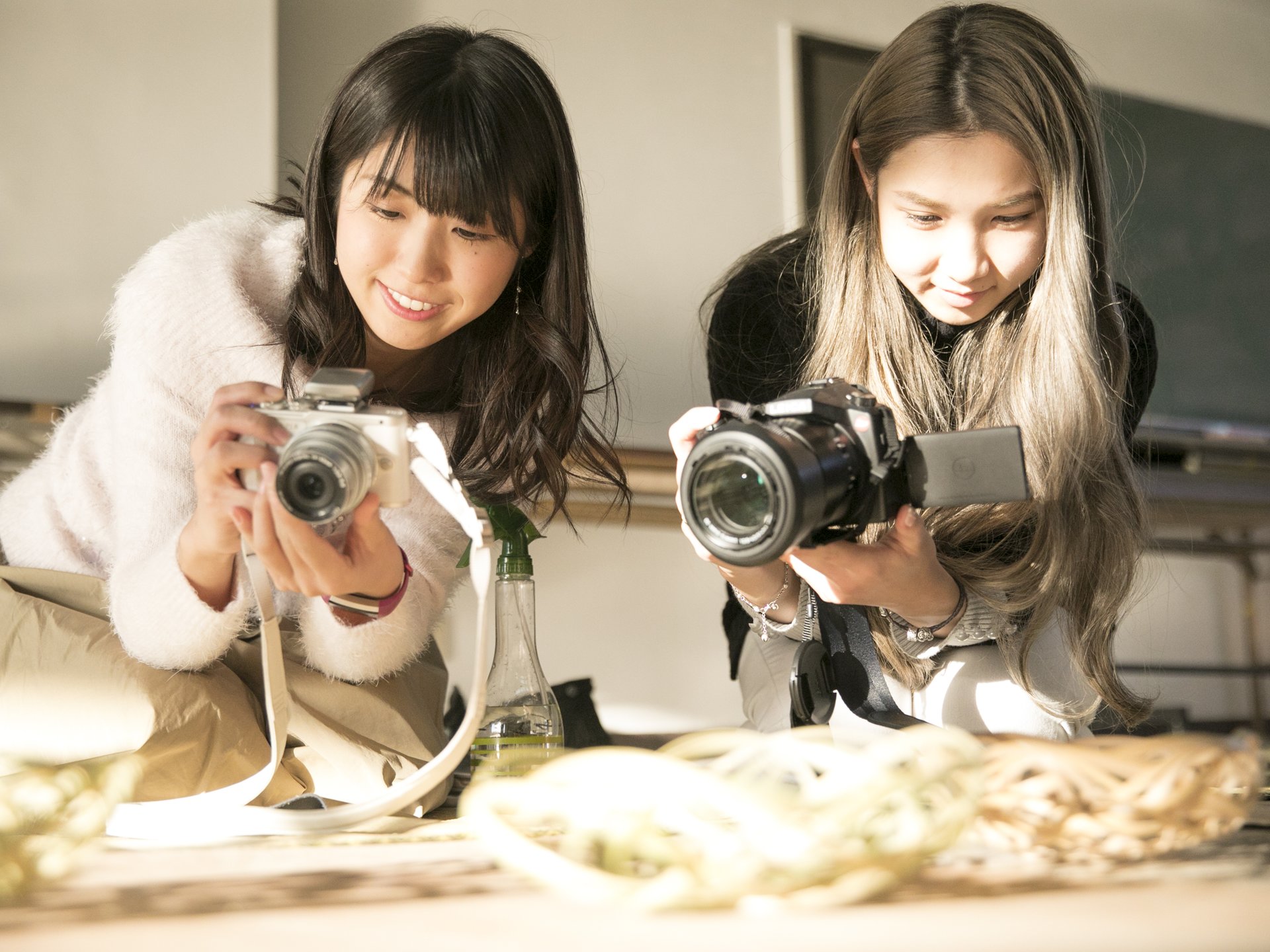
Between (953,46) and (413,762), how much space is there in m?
0.69

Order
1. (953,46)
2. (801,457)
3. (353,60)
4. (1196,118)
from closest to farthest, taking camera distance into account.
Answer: (801,457)
(953,46)
(353,60)
(1196,118)

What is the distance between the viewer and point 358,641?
800 millimetres

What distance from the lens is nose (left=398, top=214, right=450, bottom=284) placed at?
79cm

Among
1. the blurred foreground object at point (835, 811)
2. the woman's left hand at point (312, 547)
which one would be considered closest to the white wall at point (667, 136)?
the woman's left hand at point (312, 547)

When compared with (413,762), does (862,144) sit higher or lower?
higher

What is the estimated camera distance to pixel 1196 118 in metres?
2.40

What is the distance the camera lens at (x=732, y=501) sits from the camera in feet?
1.82

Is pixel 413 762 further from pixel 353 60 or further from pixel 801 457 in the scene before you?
pixel 353 60

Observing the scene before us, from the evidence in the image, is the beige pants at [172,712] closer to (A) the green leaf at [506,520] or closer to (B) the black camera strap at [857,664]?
(A) the green leaf at [506,520]

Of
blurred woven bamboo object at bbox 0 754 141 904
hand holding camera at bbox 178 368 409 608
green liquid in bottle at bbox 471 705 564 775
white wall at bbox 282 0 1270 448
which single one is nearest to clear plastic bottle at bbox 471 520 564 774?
green liquid in bottle at bbox 471 705 564 775

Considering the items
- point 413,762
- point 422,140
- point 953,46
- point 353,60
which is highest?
point 353,60

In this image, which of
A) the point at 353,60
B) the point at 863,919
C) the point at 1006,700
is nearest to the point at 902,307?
the point at 1006,700

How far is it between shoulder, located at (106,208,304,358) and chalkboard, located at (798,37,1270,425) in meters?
1.78

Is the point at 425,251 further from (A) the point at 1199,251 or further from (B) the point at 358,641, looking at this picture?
(A) the point at 1199,251
